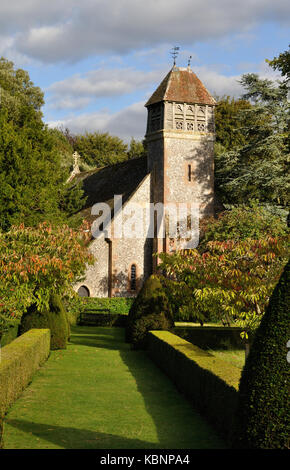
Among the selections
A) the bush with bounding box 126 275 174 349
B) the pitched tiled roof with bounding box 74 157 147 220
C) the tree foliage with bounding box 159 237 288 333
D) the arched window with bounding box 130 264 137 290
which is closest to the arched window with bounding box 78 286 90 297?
the arched window with bounding box 130 264 137 290

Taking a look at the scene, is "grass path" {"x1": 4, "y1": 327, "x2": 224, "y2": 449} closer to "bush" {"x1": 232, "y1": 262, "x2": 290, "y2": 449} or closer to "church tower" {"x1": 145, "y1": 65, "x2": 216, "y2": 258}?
"bush" {"x1": 232, "y1": 262, "x2": 290, "y2": 449}

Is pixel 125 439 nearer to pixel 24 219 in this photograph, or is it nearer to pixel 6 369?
pixel 6 369

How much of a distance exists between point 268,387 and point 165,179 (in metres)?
33.9

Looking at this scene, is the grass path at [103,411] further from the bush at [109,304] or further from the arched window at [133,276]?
the arched window at [133,276]

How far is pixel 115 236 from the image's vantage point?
3962 centimetres

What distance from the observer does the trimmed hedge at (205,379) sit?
30.7 ft

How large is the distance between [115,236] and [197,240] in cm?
578

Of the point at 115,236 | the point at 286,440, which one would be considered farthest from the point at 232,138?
the point at 286,440

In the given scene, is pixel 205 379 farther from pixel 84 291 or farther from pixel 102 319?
pixel 84 291

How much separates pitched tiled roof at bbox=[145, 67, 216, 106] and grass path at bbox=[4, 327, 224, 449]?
26.4 metres

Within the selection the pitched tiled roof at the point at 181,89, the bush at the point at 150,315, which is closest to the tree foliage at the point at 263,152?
the pitched tiled roof at the point at 181,89

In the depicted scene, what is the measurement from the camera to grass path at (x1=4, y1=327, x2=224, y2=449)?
917cm

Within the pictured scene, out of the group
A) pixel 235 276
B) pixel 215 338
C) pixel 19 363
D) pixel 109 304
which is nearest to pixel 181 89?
pixel 109 304

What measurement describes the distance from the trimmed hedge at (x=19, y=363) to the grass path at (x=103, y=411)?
11.4 inches
